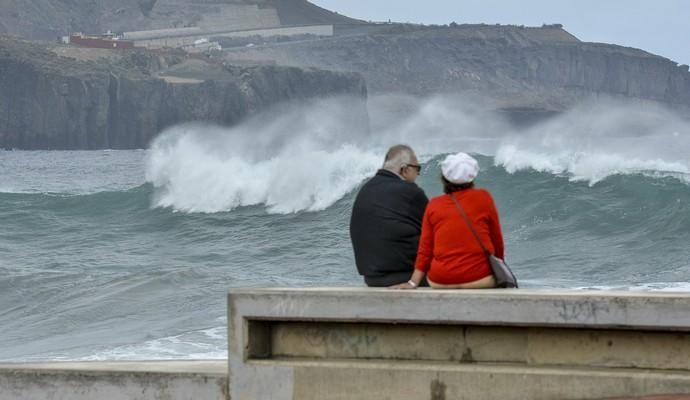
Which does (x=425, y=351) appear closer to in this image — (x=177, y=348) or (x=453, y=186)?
(x=453, y=186)

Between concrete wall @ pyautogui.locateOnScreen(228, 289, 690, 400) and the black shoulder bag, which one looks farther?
the black shoulder bag

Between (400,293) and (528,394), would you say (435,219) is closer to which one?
(400,293)

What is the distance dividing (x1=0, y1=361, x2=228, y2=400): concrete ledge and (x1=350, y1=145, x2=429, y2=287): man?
801mm

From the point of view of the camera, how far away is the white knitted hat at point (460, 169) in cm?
548

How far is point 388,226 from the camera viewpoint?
5902mm

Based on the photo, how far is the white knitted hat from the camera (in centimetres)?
548

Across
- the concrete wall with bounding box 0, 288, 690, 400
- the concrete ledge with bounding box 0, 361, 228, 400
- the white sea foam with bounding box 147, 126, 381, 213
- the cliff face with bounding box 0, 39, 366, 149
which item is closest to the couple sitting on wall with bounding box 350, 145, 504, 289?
the concrete wall with bounding box 0, 288, 690, 400

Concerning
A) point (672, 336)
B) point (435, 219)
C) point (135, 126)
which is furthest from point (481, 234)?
point (135, 126)

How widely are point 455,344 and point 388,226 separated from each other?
1.01 meters

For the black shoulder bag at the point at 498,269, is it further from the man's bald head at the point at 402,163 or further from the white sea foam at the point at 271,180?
the white sea foam at the point at 271,180

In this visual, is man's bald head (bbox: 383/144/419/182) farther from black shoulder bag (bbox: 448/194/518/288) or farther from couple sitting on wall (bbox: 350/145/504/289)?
black shoulder bag (bbox: 448/194/518/288)

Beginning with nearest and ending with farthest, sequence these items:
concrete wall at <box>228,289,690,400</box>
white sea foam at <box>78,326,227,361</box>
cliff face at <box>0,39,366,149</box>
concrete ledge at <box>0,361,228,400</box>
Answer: concrete wall at <box>228,289,690,400</box>
concrete ledge at <box>0,361,228,400</box>
white sea foam at <box>78,326,227,361</box>
cliff face at <box>0,39,366,149</box>

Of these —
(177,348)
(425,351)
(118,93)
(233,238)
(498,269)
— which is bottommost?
(233,238)

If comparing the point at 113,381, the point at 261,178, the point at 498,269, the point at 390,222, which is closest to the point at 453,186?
the point at 498,269
